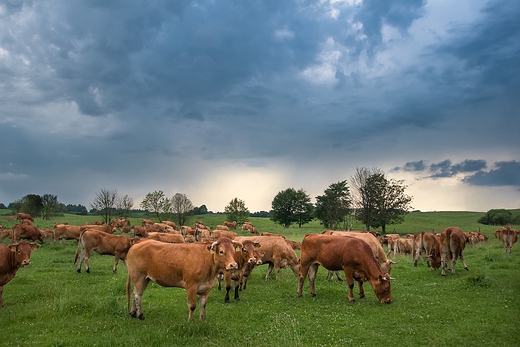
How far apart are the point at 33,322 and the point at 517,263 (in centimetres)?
2467

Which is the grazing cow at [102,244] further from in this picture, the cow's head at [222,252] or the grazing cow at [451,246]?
the grazing cow at [451,246]

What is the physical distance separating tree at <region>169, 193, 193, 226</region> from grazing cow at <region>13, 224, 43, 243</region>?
40.7 meters

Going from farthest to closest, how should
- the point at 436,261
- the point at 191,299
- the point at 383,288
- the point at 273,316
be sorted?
the point at 436,261
the point at 383,288
the point at 273,316
the point at 191,299

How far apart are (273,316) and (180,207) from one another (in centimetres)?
6293

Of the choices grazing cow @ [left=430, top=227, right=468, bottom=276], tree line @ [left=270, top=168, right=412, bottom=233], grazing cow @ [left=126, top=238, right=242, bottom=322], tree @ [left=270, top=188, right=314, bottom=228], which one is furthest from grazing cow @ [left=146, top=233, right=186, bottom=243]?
tree @ [left=270, top=188, right=314, bottom=228]

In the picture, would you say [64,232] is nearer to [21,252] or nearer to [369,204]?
[21,252]

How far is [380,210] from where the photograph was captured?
58.5m

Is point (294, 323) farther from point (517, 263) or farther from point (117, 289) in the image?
point (517, 263)

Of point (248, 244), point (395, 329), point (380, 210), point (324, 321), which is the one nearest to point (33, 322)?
point (248, 244)

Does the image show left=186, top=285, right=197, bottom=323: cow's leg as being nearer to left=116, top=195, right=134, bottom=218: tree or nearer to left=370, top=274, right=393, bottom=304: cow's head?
left=370, top=274, right=393, bottom=304: cow's head

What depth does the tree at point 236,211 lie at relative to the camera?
76.0 metres

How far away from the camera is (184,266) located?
8.79m

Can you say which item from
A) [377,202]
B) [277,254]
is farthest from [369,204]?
[277,254]

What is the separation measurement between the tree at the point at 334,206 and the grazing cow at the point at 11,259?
2250 inches
